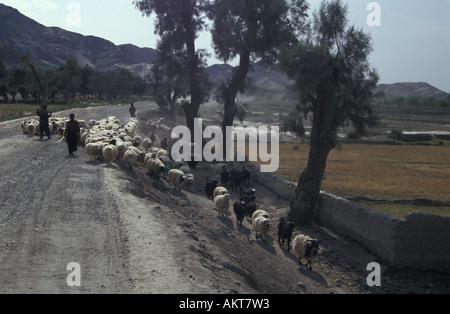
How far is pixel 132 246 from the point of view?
8969mm

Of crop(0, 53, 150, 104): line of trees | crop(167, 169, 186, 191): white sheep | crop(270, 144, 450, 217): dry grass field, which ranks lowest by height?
crop(270, 144, 450, 217): dry grass field

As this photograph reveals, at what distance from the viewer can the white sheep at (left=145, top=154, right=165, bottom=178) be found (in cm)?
1952

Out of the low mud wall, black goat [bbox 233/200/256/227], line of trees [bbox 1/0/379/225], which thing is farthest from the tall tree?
the low mud wall

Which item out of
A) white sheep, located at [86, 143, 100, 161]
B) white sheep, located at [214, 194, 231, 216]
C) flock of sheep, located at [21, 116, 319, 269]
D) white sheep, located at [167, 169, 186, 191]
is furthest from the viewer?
white sheep, located at [167, 169, 186, 191]

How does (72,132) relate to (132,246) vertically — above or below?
above

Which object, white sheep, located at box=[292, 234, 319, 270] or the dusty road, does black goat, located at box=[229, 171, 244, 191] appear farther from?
white sheep, located at box=[292, 234, 319, 270]

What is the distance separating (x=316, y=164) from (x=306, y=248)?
17.9 feet

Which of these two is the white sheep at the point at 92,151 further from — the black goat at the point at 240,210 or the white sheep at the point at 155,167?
the black goat at the point at 240,210

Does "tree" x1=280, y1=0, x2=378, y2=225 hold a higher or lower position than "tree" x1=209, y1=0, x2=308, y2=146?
lower

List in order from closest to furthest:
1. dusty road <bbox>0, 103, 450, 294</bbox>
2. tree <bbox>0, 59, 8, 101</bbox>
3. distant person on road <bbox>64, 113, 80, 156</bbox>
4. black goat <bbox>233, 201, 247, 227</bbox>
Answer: dusty road <bbox>0, 103, 450, 294</bbox>, black goat <bbox>233, 201, 247, 227</bbox>, distant person on road <bbox>64, 113, 80, 156</bbox>, tree <bbox>0, 59, 8, 101</bbox>

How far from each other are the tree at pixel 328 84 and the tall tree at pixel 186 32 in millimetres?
14258

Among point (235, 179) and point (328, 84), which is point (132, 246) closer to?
point (328, 84)

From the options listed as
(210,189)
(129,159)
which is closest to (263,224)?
(210,189)

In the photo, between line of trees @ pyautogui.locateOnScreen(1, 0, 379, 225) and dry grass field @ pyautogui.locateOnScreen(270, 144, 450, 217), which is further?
dry grass field @ pyautogui.locateOnScreen(270, 144, 450, 217)
